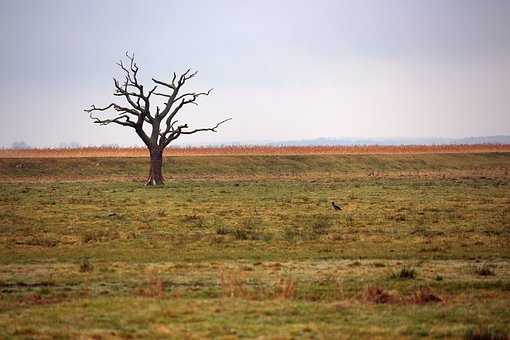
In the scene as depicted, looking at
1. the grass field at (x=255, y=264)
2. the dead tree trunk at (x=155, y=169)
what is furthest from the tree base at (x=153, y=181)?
the grass field at (x=255, y=264)

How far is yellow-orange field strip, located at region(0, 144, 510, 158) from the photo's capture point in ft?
283

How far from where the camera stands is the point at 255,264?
70.9ft


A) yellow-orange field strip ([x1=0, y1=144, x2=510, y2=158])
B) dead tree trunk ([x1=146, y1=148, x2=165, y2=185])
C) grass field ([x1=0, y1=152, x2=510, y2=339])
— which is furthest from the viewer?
yellow-orange field strip ([x1=0, y1=144, x2=510, y2=158])

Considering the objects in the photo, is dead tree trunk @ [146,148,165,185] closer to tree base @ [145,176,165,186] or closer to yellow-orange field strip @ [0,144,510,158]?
tree base @ [145,176,165,186]

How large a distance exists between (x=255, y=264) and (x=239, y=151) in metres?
75.7

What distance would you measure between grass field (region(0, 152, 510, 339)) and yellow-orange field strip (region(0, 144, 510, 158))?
117ft

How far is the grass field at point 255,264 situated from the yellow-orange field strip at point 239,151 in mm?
35652

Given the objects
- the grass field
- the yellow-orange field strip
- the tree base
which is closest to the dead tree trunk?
the tree base

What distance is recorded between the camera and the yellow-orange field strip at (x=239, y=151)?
86.3 m

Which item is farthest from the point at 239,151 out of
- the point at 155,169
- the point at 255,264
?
the point at 255,264

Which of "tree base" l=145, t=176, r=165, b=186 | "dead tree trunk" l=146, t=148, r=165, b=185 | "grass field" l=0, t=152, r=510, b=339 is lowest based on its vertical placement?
"grass field" l=0, t=152, r=510, b=339

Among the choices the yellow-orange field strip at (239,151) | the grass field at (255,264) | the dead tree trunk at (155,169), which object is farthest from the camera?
the yellow-orange field strip at (239,151)

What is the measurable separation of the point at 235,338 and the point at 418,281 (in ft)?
23.5

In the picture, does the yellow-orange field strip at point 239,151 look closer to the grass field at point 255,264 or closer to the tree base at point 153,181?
the tree base at point 153,181
